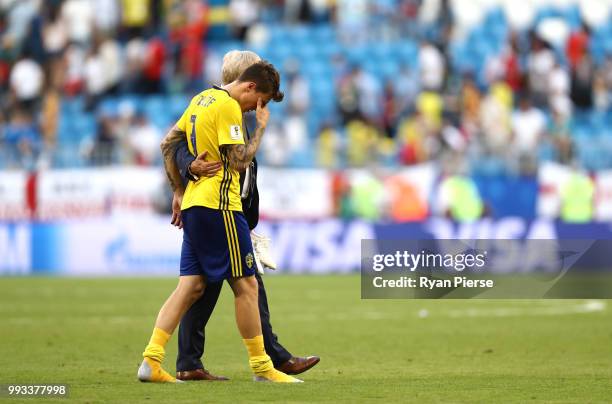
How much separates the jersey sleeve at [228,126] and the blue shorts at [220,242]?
1.61 feet

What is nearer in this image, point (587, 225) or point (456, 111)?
point (587, 225)

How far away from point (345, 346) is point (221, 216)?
404cm

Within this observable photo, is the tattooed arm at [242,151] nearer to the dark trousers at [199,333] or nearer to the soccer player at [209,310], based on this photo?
the soccer player at [209,310]

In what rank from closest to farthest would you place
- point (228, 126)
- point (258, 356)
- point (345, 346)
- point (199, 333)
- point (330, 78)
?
point (228, 126)
point (258, 356)
point (199, 333)
point (345, 346)
point (330, 78)

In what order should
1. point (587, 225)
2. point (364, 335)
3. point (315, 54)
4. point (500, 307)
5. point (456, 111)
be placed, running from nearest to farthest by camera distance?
1. point (364, 335)
2. point (500, 307)
3. point (587, 225)
4. point (456, 111)
5. point (315, 54)

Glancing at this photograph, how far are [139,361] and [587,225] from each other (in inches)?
606

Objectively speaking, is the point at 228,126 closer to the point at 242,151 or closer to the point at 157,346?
the point at 242,151

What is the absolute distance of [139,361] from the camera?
11102 mm

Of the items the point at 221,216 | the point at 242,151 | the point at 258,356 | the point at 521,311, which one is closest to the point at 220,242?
the point at 221,216

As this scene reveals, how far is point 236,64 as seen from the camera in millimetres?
9266

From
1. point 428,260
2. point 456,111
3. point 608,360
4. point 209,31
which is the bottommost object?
point 608,360

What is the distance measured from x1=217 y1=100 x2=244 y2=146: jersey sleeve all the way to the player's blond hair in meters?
0.47

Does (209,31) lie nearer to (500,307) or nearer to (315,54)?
(315,54)

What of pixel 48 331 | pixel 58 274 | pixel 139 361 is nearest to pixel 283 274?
pixel 58 274
